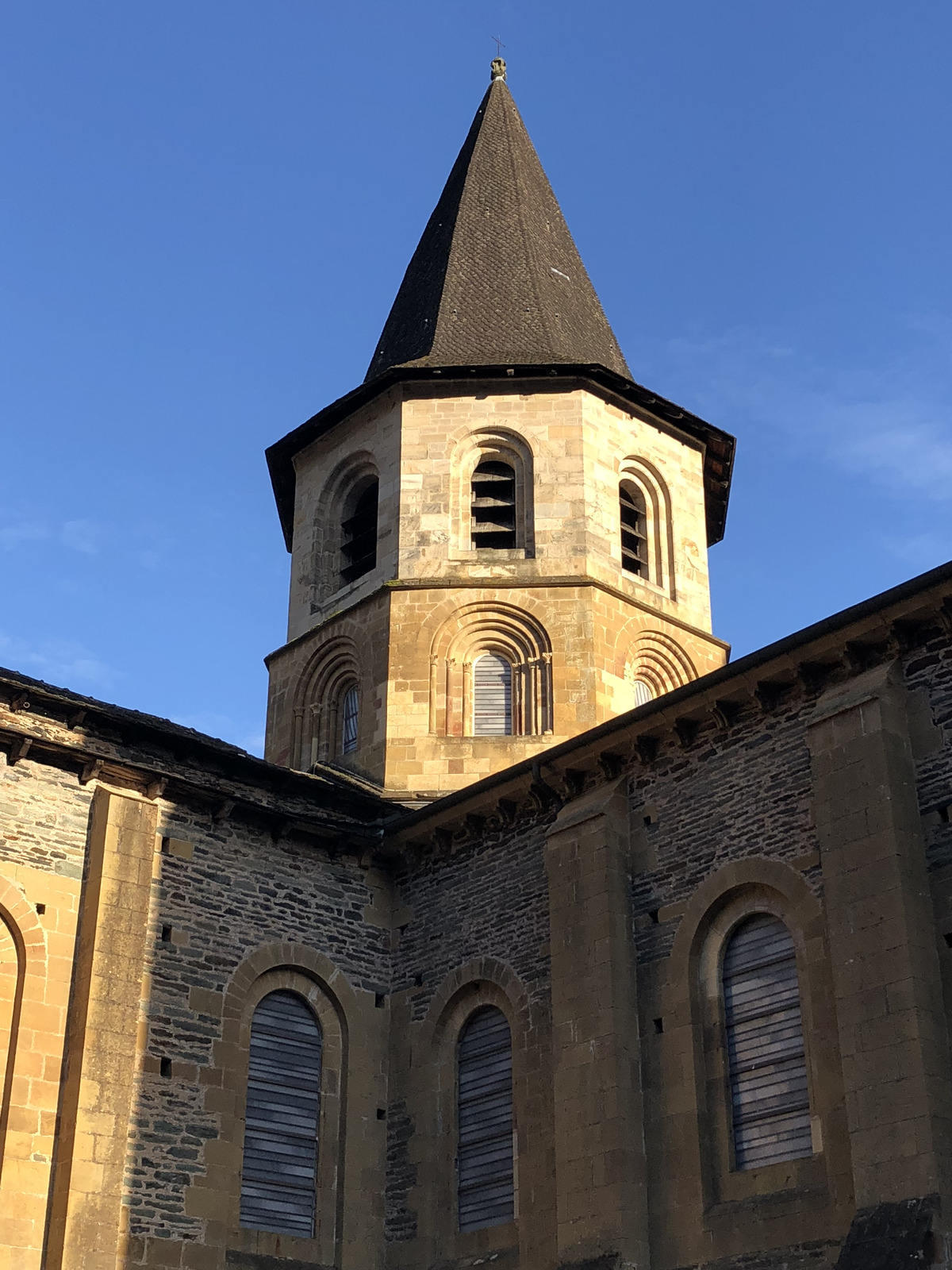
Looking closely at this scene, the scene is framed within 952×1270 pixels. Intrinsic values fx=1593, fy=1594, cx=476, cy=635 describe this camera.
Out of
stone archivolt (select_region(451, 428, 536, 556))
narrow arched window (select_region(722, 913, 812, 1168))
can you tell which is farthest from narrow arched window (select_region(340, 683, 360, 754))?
narrow arched window (select_region(722, 913, 812, 1168))

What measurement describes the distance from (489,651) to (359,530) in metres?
3.47

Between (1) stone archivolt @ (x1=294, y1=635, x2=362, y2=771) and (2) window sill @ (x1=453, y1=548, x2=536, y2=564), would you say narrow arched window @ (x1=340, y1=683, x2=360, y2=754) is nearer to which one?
(1) stone archivolt @ (x1=294, y1=635, x2=362, y2=771)

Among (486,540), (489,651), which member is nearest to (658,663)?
(489,651)

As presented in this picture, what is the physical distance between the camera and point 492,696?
2138 cm

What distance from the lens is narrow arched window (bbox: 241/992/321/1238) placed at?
52.4ft

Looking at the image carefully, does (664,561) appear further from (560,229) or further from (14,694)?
(14,694)

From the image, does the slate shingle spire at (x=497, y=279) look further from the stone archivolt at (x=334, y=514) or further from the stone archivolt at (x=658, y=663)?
the stone archivolt at (x=658, y=663)

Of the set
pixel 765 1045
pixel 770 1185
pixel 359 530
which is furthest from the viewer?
pixel 359 530

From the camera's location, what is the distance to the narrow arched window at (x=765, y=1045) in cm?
1367

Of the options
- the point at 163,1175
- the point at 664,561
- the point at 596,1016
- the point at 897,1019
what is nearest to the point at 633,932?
the point at 596,1016

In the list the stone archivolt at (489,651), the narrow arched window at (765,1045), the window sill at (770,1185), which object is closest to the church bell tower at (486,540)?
the stone archivolt at (489,651)

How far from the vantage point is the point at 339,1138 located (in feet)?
55.1

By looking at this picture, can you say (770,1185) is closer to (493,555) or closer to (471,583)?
(471,583)

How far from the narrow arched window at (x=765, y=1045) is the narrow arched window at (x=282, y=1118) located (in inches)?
188
